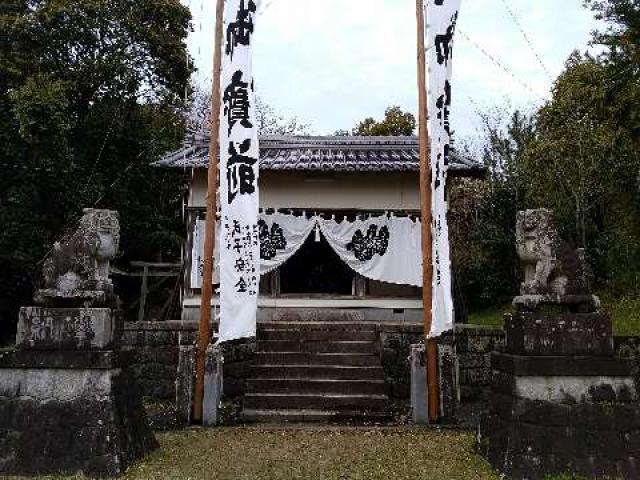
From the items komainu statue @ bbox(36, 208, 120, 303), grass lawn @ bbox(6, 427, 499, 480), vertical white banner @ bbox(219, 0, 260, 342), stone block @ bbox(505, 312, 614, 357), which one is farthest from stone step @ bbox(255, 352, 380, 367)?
stone block @ bbox(505, 312, 614, 357)

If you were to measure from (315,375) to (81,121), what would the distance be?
11.5 meters

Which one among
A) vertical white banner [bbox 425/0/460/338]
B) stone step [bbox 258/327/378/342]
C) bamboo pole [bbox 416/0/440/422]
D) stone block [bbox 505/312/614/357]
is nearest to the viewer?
stone block [bbox 505/312/614/357]

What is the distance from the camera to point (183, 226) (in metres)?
18.7

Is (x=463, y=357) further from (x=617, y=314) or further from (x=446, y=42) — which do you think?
(x=617, y=314)

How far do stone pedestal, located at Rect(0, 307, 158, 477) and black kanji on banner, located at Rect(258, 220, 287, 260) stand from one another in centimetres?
608

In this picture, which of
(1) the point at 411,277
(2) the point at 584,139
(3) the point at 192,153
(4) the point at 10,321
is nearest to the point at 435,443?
(1) the point at 411,277

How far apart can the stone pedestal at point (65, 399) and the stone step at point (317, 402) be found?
2980 millimetres

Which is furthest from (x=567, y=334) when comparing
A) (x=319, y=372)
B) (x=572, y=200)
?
(x=572, y=200)

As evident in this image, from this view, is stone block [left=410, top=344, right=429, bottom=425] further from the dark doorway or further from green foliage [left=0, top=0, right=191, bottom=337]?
green foliage [left=0, top=0, right=191, bottom=337]

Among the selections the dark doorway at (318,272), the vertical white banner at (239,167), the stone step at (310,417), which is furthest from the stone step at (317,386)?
the dark doorway at (318,272)

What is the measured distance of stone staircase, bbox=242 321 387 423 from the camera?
9.21m

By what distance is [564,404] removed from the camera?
601 cm

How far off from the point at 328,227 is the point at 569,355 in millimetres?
7186

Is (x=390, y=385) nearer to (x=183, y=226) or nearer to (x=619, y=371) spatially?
(x=619, y=371)
